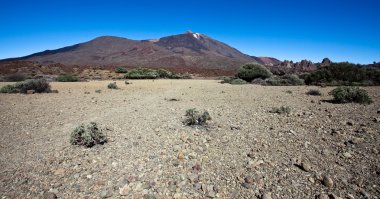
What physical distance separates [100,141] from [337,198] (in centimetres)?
397

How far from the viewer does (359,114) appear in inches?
247

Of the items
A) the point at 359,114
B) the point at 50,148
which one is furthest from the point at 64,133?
the point at 359,114

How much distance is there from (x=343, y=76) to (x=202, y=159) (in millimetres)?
16931

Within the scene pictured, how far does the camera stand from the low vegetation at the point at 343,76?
16.0 m

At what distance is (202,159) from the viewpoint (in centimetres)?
399

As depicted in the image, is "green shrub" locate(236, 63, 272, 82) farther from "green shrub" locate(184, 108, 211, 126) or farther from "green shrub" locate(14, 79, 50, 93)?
"green shrub" locate(184, 108, 211, 126)

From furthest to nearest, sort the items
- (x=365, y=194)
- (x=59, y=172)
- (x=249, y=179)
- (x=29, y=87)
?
(x=29, y=87)
(x=59, y=172)
(x=249, y=179)
(x=365, y=194)

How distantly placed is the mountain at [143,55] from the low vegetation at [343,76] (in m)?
42.2

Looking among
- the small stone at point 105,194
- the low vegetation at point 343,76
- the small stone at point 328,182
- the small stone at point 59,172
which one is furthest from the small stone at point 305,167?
the low vegetation at point 343,76

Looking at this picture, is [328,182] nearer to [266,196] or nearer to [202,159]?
[266,196]

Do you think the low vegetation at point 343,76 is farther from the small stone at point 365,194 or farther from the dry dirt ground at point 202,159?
the small stone at point 365,194

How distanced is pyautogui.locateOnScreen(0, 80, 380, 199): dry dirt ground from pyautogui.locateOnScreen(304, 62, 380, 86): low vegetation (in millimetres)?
11403

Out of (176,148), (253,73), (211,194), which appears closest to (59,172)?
(176,148)

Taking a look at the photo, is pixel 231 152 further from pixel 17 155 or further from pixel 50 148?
pixel 17 155
